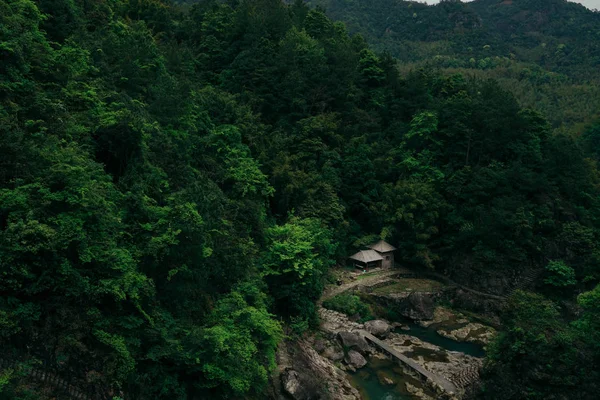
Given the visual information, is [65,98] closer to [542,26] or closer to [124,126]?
[124,126]

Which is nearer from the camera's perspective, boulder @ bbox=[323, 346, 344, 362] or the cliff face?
the cliff face

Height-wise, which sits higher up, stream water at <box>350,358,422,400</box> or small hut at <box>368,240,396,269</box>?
small hut at <box>368,240,396,269</box>

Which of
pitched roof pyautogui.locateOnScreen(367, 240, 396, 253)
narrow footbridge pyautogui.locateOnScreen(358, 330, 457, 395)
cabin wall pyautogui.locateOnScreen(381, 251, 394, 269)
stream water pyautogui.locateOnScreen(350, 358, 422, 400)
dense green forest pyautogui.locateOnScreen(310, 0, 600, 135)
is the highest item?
dense green forest pyautogui.locateOnScreen(310, 0, 600, 135)

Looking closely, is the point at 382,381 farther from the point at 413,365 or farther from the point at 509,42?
the point at 509,42

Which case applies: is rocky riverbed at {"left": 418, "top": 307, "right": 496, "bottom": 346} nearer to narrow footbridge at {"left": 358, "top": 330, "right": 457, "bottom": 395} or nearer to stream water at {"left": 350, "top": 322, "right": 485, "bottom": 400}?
stream water at {"left": 350, "top": 322, "right": 485, "bottom": 400}

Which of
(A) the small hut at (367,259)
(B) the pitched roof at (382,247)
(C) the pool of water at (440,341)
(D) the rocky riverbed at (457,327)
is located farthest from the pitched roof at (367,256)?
(D) the rocky riverbed at (457,327)

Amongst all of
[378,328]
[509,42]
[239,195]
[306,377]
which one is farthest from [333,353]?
[509,42]

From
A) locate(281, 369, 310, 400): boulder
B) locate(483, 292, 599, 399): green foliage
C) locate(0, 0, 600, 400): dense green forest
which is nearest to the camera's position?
locate(0, 0, 600, 400): dense green forest

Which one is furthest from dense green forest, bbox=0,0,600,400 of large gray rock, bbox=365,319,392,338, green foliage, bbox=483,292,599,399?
large gray rock, bbox=365,319,392,338
